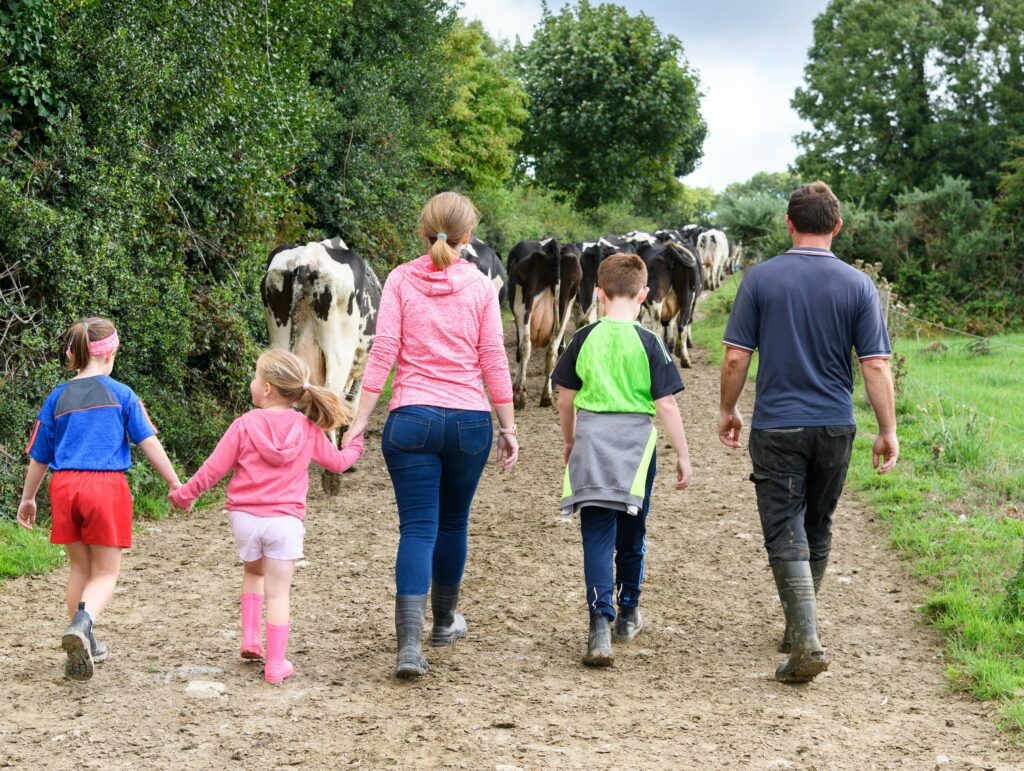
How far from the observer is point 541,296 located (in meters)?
13.6

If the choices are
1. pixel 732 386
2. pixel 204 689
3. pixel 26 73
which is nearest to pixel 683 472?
pixel 732 386

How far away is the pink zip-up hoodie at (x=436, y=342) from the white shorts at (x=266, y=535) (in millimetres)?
730

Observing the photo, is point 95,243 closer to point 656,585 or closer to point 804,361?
point 656,585

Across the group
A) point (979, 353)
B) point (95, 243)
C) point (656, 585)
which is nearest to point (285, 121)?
point (95, 243)

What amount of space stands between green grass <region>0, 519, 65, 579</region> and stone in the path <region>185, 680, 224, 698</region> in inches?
98.6

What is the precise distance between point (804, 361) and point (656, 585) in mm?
2262

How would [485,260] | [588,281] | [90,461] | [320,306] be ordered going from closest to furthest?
[90,461] < [320,306] < [485,260] < [588,281]

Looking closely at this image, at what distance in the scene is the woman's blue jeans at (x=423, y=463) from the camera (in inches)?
190

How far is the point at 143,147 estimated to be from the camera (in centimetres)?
934

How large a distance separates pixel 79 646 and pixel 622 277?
2.99m

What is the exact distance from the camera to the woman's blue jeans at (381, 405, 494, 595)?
4824 millimetres

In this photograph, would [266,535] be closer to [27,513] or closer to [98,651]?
[98,651]

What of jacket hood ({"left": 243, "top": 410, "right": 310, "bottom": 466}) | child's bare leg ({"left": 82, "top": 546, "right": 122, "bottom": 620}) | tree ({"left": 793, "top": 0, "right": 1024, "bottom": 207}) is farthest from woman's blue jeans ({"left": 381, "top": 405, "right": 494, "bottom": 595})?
tree ({"left": 793, "top": 0, "right": 1024, "bottom": 207})

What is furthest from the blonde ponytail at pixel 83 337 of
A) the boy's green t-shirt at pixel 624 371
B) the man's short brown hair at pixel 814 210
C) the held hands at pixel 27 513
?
the man's short brown hair at pixel 814 210
